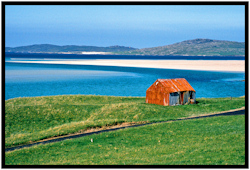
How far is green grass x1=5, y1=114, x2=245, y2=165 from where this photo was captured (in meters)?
22.3

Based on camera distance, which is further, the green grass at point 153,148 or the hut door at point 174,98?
the hut door at point 174,98

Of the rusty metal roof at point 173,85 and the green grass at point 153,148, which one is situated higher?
the rusty metal roof at point 173,85

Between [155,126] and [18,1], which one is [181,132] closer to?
[155,126]

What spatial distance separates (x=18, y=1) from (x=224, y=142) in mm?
21588

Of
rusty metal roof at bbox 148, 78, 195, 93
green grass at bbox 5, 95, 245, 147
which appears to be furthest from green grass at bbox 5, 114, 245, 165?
rusty metal roof at bbox 148, 78, 195, 93

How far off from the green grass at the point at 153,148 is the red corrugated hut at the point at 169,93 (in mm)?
19930

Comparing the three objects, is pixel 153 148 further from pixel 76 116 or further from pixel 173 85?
pixel 173 85

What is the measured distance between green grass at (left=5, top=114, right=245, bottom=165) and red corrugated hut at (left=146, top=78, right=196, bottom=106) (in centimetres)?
1993

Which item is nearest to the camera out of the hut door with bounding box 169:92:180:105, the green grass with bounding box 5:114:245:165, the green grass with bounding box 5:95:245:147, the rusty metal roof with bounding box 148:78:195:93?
the green grass with bounding box 5:114:245:165

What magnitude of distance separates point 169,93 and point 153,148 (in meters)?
31.3

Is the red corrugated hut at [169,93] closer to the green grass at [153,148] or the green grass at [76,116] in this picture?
the green grass at [76,116]

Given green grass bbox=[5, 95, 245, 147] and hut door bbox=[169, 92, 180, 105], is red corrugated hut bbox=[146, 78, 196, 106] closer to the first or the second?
hut door bbox=[169, 92, 180, 105]

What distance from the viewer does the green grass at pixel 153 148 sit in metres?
22.3

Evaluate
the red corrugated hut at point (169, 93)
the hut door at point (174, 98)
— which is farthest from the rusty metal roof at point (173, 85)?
the hut door at point (174, 98)
